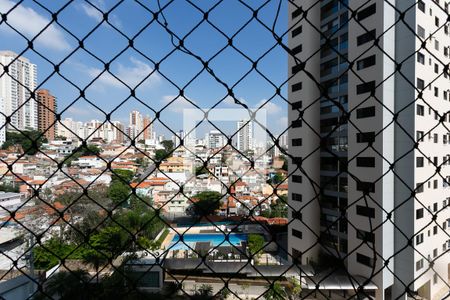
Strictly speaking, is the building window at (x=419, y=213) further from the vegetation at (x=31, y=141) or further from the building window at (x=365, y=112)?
the vegetation at (x=31, y=141)

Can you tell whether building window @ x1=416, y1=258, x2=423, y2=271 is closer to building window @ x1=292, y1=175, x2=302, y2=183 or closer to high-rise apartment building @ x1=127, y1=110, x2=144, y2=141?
building window @ x1=292, y1=175, x2=302, y2=183

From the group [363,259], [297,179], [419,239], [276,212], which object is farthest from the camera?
[276,212]

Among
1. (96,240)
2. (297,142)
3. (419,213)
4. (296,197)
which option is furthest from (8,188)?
(419,213)

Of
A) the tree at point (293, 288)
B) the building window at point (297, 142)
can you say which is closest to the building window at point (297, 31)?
the building window at point (297, 142)

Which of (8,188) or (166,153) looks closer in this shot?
(166,153)

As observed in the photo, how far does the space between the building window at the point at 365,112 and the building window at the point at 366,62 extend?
0.69 m

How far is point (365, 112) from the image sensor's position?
4.54 meters

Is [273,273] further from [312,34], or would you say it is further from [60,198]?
[60,198]

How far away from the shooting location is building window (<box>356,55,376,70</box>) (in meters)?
4.33

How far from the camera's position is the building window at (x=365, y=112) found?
440cm

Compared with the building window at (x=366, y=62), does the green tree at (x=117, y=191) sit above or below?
below

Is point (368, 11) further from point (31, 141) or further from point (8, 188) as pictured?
point (8, 188)

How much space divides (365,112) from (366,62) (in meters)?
0.82

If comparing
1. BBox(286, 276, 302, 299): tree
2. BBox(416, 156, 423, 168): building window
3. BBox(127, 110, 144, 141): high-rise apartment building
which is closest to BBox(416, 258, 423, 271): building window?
BBox(416, 156, 423, 168): building window
